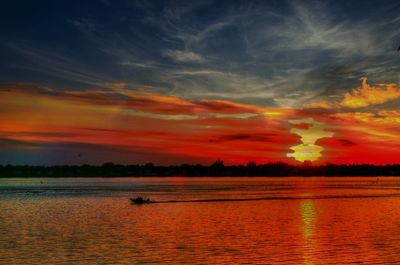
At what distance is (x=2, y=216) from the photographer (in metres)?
68.6

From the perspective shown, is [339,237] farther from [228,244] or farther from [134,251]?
[134,251]

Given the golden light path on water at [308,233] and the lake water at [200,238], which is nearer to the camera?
the lake water at [200,238]

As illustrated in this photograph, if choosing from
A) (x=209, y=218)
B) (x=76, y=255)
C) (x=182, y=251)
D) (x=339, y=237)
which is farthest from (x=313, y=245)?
(x=209, y=218)

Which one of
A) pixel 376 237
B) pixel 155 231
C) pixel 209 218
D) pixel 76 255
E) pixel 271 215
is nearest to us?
pixel 76 255

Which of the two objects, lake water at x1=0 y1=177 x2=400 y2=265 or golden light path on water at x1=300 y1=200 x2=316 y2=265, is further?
golden light path on water at x1=300 y1=200 x2=316 y2=265

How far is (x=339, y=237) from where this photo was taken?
46844mm

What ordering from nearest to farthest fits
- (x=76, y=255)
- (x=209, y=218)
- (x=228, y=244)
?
(x=76, y=255) < (x=228, y=244) < (x=209, y=218)

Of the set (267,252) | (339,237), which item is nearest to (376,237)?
(339,237)

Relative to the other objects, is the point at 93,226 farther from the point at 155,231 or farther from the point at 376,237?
the point at 376,237

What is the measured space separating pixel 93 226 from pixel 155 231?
904 centimetres

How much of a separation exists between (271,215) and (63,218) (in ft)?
97.8

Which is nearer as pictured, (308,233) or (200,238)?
(200,238)

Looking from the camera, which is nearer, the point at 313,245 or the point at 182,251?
the point at 182,251

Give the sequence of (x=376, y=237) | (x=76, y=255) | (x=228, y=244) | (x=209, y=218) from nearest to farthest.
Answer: (x=76, y=255) → (x=228, y=244) → (x=376, y=237) → (x=209, y=218)
